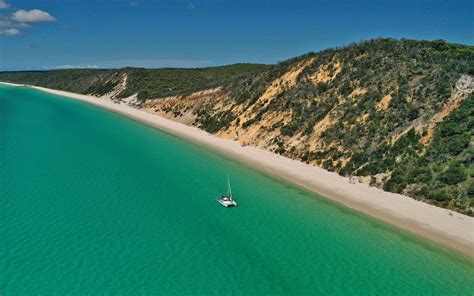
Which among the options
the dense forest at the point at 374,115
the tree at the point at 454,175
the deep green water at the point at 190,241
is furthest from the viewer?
the dense forest at the point at 374,115

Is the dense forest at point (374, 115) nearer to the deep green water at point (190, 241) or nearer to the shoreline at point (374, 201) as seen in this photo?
the shoreline at point (374, 201)

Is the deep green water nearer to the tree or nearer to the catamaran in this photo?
the catamaran

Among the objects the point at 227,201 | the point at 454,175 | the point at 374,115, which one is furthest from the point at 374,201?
the point at 374,115

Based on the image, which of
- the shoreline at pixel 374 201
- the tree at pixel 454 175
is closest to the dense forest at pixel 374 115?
the tree at pixel 454 175

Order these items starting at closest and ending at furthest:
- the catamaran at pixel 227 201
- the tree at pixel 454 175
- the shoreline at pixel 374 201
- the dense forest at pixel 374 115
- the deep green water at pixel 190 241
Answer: the deep green water at pixel 190 241 → the shoreline at pixel 374 201 → the tree at pixel 454 175 → the catamaran at pixel 227 201 → the dense forest at pixel 374 115

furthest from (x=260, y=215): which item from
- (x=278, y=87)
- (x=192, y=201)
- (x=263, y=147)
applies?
(x=278, y=87)

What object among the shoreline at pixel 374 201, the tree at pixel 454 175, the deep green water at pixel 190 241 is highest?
the tree at pixel 454 175

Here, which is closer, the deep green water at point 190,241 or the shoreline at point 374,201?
the deep green water at point 190,241
